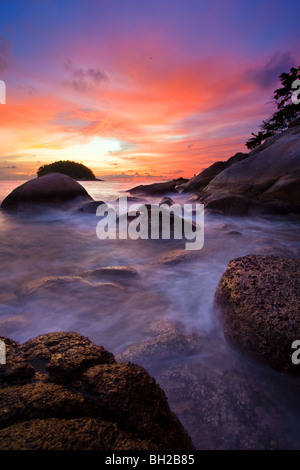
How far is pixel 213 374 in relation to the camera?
171cm

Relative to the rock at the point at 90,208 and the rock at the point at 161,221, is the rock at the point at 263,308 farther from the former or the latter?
the rock at the point at 90,208

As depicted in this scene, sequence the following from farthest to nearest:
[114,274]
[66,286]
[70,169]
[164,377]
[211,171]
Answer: [70,169] → [211,171] → [114,274] → [66,286] → [164,377]

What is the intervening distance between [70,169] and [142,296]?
183 feet

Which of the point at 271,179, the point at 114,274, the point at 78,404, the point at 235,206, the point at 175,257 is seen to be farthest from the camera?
the point at 235,206

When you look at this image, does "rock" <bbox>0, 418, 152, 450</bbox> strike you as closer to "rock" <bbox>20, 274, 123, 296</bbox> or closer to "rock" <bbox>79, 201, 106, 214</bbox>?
"rock" <bbox>20, 274, 123, 296</bbox>

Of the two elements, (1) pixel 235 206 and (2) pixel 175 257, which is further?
(1) pixel 235 206

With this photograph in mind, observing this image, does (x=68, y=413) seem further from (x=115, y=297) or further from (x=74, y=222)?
(x=74, y=222)

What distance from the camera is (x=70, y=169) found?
53.6 meters

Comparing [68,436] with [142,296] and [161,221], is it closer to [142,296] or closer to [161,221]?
[142,296]

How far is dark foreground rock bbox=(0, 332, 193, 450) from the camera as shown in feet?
2.82

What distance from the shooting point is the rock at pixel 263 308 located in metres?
1.64

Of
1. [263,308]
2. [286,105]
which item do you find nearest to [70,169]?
[286,105]

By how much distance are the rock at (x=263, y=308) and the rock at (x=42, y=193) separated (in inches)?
301

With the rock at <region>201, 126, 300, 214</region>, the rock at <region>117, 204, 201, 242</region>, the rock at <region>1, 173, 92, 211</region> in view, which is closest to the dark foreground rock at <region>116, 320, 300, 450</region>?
the rock at <region>117, 204, 201, 242</region>
